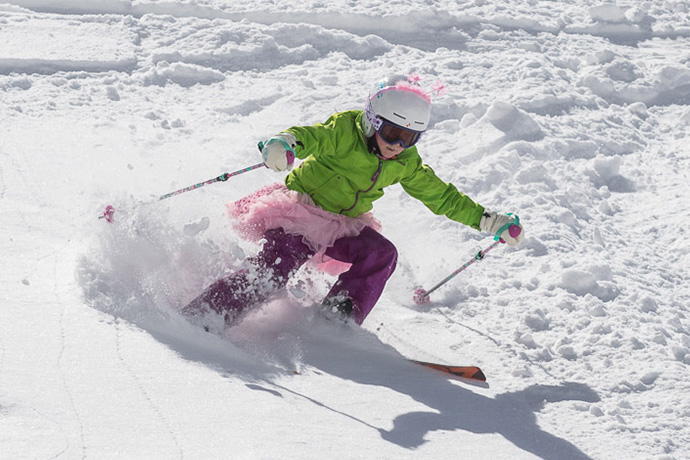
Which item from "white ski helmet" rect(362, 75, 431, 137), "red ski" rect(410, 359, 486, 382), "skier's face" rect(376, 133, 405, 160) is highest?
"white ski helmet" rect(362, 75, 431, 137)

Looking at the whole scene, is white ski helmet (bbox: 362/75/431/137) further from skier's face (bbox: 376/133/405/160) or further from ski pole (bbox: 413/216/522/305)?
ski pole (bbox: 413/216/522/305)

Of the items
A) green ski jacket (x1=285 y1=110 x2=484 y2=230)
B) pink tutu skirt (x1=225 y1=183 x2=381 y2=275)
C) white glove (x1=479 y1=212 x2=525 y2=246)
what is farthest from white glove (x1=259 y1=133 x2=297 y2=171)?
white glove (x1=479 y1=212 x2=525 y2=246)

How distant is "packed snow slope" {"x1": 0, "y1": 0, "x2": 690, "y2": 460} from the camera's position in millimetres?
3078

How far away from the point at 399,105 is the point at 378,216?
76.2 inches

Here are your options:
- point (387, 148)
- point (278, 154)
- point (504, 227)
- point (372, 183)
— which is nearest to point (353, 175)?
point (372, 183)

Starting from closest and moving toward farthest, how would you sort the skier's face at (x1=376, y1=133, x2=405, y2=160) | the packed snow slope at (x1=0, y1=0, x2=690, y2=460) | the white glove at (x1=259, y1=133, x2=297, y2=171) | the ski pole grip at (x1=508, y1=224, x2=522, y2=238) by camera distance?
1. the packed snow slope at (x1=0, y1=0, x2=690, y2=460)
2. the white glove at (x1=259, y1=133, x2=297, y2=171)
3. the skier's face at (x1=376, y1=133, x2=405, y2=160)
4. the ski pole grip at (x1=508, y1=224, x2=522, y2=238)

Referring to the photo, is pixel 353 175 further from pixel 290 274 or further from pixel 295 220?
pixel 290 274

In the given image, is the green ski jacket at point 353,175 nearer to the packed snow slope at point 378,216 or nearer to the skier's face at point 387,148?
the skier's face at point 387,148

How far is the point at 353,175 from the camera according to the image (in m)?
4.29

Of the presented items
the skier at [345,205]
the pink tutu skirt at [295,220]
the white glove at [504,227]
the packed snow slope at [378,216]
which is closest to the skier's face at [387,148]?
the skier at [345,205]

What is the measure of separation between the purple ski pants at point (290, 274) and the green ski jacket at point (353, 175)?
22 cm

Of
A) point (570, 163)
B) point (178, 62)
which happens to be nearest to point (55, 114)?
point (178, 62)

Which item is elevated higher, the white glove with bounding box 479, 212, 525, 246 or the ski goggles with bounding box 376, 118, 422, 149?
the ski goggles with bounding box 376, 118, 422, 149

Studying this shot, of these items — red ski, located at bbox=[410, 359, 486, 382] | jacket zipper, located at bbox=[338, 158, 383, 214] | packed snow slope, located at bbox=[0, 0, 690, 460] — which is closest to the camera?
packed snow slope, located at bbox=[0, 0, 690, 460]
